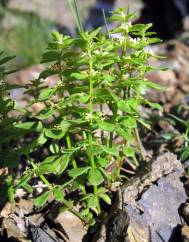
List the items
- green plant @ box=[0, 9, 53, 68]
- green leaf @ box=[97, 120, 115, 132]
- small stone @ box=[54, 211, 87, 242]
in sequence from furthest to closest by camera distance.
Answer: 1. green plant @ box=[0, 9, 53, 68]
2. small stone @ box=[54, 211, 87, 242]
3. green leaf @ box=[97, 120, 115, 132]

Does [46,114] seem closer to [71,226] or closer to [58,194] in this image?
[58,194]

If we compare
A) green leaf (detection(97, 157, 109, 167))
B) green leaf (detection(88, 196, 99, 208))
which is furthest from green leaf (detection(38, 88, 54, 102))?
green leaf (detection(88, 196, 99, 208))

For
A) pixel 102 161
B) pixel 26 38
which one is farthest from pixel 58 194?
pixel 26 38

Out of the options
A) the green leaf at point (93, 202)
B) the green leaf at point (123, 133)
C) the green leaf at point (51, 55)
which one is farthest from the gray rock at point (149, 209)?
the green leaf at point (51, 55)

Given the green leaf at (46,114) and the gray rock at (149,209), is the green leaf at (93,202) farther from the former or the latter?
the green leaf at (46,114)

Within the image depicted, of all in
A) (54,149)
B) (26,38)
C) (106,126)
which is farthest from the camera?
(26,38)

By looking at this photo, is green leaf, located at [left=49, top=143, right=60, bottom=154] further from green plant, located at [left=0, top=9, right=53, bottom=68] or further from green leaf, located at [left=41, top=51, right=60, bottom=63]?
green plant, located at [left=0, top=9, right=53, bottom=68]

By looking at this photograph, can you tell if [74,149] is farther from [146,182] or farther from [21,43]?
[21,43]

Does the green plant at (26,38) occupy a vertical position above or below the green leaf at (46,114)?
below

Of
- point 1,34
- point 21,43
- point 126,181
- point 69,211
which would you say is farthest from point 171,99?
point 1,34
